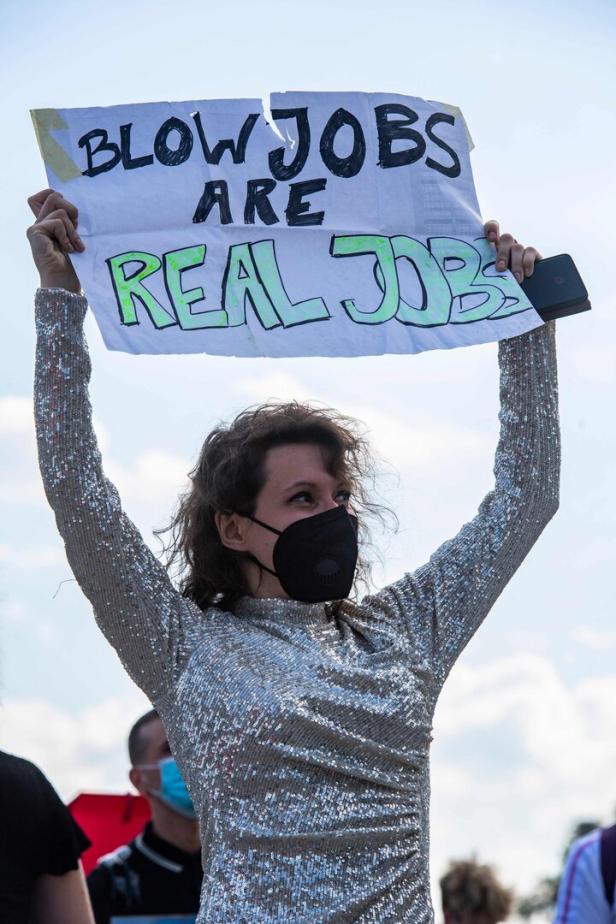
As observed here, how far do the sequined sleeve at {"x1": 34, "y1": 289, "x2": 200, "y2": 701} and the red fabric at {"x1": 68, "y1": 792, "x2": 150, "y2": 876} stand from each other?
3.59m

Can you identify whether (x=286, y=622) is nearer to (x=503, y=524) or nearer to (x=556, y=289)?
(x=503, y=524)

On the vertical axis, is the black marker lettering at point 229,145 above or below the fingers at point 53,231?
above

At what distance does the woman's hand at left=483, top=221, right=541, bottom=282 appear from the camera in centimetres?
398

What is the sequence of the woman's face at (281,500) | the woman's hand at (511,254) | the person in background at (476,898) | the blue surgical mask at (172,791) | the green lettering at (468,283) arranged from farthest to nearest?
1. the person in background at (476,898)
2. the blue surgical mask at (172,791)
3. the woman's hand at (511,254)
4. the green lettering at (468,283)
5. the woman's face at (281,500)

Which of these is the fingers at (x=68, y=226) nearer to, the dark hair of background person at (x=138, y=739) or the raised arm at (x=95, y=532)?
the raised arm at (x=95, y=532)

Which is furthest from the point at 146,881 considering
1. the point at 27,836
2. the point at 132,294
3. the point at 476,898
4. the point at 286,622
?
the point at 132,294

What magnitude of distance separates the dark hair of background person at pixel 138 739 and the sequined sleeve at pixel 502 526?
2624 millimetres

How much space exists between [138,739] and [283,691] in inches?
121

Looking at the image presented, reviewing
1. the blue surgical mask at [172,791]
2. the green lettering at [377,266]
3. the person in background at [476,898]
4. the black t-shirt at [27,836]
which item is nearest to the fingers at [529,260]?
the green lettering at [377,266]

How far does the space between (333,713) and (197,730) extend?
31 cm

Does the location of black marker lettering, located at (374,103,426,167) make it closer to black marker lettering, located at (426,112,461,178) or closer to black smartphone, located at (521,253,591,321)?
black marker lettering, located at (426,112,461,178)

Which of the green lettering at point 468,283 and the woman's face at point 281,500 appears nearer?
the woman's face at point 281,500

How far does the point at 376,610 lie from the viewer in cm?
360

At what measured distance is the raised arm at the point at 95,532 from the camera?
10.6 ft
